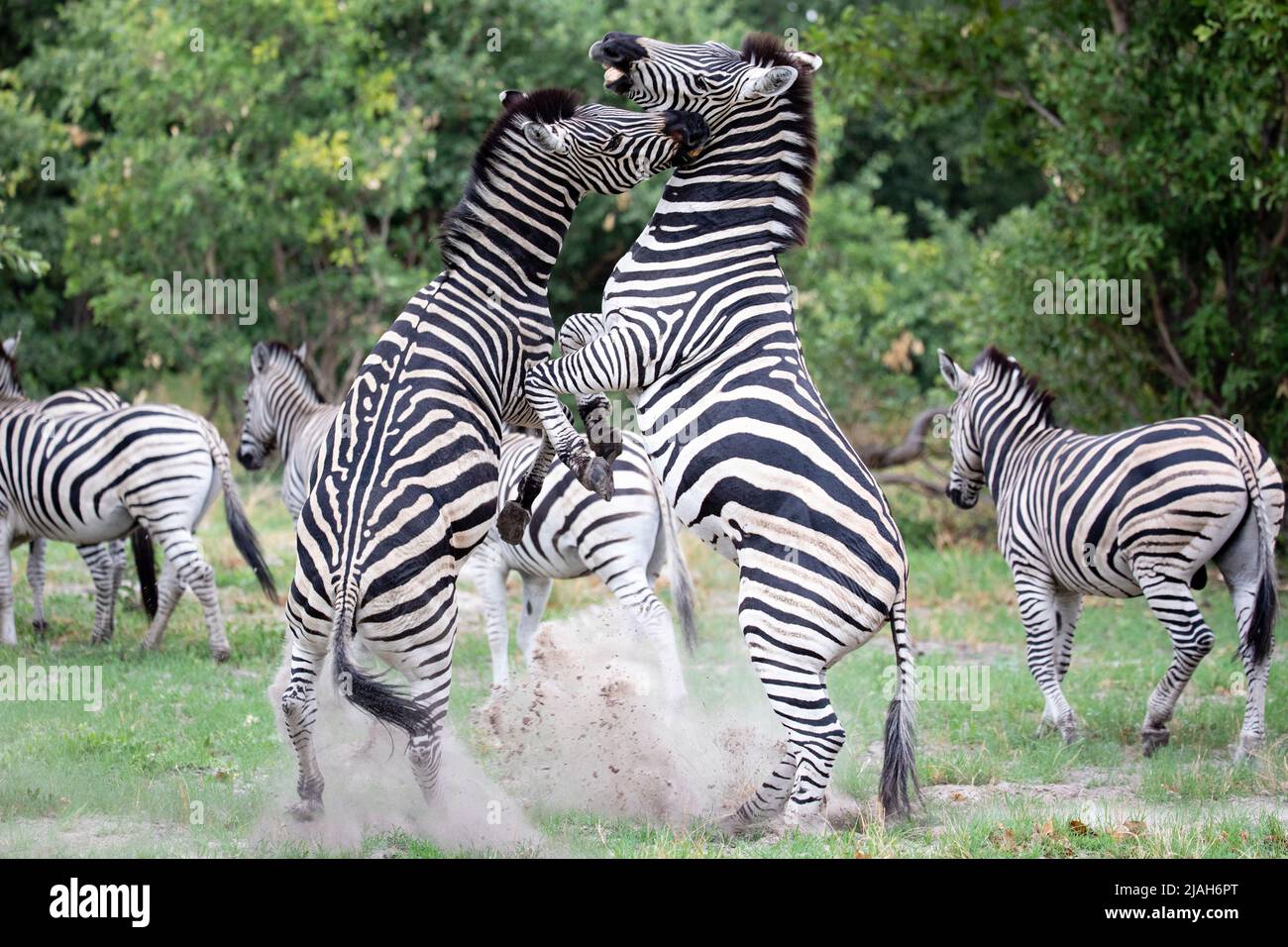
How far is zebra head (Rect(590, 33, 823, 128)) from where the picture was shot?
19.6 feet

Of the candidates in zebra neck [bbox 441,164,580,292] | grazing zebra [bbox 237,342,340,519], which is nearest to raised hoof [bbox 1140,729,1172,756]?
zebra neck [bbox 441,164,580,292]

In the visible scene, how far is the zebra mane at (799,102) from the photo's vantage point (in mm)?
6086

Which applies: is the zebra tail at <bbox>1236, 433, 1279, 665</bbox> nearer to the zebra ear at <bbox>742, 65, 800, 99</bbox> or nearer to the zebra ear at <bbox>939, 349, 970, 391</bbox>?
the zebra ear at <bbox>939, 349, 970, 391</bbox>

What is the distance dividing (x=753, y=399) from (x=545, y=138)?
1.52m

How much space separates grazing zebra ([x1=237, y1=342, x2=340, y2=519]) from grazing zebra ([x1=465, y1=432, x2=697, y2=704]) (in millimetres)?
2119

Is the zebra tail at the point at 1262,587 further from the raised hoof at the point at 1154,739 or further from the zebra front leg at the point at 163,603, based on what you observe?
the zebra front leg at the point at 163,603

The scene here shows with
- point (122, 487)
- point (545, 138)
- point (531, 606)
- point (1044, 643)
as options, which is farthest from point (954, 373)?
point (122, 487)

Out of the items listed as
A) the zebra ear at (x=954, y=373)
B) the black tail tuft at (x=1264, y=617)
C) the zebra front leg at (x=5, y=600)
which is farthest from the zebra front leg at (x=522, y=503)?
the zebra front leg at (x=5, y=600)

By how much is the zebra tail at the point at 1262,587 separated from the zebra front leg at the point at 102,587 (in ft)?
25.2

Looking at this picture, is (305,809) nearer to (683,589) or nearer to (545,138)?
(545,138)

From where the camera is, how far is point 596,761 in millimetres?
6652

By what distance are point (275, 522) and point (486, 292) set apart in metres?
8.89

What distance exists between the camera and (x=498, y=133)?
6.05 metres
